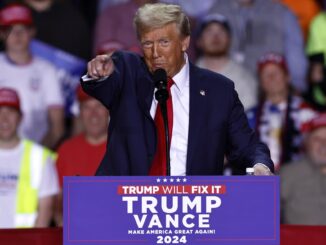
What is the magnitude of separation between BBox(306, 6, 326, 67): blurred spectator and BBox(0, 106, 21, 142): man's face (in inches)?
91.9

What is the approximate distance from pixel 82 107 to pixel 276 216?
3.64m

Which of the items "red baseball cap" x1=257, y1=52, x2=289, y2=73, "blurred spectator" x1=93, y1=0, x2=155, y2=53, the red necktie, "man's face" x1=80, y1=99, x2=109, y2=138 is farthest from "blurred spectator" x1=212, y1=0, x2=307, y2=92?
the red necktie

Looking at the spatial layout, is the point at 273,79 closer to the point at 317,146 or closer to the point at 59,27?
the point at 317,146

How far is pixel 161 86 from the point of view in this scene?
12.1ft

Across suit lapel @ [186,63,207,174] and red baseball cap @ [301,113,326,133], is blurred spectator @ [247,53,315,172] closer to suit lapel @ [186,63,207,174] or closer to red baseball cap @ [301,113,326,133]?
red baseball cap @ [301,113,326,133]

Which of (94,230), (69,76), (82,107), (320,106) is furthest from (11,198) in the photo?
(94,230)

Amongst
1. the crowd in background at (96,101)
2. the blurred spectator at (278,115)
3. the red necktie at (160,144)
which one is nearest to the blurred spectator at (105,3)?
the crowd in background at (96,101)

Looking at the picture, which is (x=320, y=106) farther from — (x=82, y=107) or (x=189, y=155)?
(x=189, y=155)

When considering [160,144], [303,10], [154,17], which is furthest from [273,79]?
[154,17]

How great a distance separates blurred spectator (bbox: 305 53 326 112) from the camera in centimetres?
761

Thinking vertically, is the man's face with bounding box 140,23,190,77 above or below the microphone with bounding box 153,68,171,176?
above

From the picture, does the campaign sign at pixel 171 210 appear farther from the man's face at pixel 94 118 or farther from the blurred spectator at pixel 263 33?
the blurred spectator at pixel 263 33

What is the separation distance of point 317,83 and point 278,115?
624 millimetres

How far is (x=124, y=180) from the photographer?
3.55m
